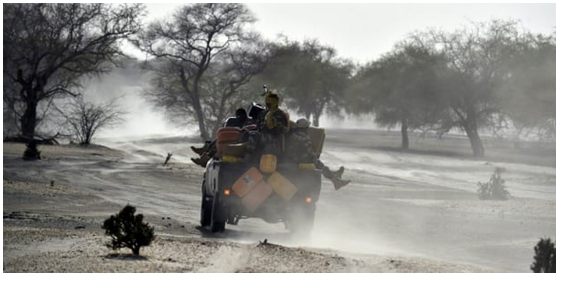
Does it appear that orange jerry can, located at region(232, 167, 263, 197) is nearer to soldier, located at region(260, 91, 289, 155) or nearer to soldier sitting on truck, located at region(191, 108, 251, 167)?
soldier, located at region(260, 91, 289, 155)

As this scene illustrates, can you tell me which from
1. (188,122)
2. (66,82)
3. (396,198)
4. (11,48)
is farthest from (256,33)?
(396,198)

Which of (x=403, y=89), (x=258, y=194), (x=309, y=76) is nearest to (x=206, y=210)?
(x=258, y=194)

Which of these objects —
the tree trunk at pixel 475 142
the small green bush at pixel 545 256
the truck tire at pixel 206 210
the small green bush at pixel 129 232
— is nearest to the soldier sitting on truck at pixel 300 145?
the truck tire at pixel 206 210

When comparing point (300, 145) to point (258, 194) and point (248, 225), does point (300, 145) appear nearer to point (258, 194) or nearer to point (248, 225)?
point (258, 194)

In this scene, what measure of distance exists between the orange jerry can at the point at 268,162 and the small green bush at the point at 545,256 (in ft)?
14.9

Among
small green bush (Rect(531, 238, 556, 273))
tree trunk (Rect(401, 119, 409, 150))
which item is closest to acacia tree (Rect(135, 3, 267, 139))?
tree trunk (Rect(401, 119, 409, 150))

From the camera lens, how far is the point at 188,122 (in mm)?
57219

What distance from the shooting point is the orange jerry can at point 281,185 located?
1574cm

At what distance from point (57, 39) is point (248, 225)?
20541 millimetres

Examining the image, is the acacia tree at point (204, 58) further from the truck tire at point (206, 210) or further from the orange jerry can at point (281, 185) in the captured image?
the orange jerry can at point (281, 185)

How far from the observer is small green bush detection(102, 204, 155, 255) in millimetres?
13414

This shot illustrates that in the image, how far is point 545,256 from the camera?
12195mm
